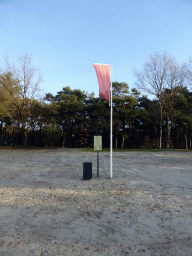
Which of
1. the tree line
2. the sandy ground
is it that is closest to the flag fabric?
the sandy ground

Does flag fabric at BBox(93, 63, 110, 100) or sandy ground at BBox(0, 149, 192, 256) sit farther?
flag fabric at BBox(93, 63, 110, 100)

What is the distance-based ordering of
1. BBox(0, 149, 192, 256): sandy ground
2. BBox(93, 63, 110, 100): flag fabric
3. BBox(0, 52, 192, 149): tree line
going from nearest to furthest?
BBox(0, 149, 192, 256): sandy ground < BBox(93, 63, 110, 100): flag fabric < BBox(0, 52, 192, 149): tree line

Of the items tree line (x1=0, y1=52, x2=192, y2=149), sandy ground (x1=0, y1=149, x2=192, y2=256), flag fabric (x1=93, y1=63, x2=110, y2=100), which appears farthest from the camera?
tree line (x1=0, y1=52, x2=192, y2=149)

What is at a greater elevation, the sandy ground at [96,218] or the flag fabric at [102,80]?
the flag fabric at [102,80]

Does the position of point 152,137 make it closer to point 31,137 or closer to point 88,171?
point 31,137

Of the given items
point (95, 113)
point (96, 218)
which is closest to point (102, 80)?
point (96, 218)

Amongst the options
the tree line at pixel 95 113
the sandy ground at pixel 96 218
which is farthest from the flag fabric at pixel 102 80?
the tree line at pixel 95 113

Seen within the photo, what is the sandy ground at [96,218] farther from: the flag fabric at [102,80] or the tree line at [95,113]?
the tree line at [95,113]

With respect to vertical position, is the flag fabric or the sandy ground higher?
the flag fabric

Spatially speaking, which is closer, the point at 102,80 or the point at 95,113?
the point at 102,80

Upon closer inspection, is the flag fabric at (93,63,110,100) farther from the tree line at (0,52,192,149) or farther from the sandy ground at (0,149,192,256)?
the tree line at (0,52,192,149)

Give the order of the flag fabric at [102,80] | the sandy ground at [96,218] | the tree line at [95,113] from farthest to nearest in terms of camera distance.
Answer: the tree line at [95,113] → the flag fabric at [102,80] → the sandy ground at [96,218]

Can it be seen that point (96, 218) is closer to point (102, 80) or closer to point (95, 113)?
point (102, 80)

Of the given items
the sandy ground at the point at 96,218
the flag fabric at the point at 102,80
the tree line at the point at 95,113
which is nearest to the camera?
the sandy ground at the point at 96,218
